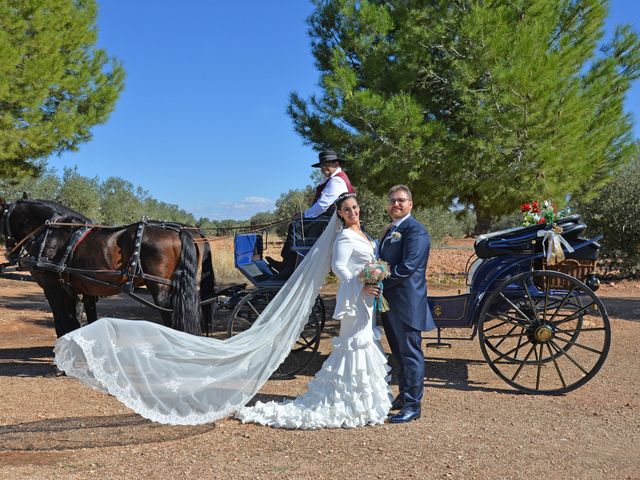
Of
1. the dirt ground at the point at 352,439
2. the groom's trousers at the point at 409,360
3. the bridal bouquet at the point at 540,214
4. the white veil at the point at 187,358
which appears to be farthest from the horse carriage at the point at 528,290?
the white veil at the point at 187,358

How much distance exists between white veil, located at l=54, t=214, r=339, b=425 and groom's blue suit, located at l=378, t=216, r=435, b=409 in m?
0.67

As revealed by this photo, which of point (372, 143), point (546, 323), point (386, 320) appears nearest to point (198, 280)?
point (386, 320)

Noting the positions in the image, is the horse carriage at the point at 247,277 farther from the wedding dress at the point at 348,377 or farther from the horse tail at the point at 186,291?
the wedding dress at the point at 348,377

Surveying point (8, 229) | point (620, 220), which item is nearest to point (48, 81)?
point (8, 229)

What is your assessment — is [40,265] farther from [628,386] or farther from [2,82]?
[628,386]

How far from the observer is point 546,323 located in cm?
611

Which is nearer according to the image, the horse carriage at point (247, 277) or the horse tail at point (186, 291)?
the horse carriage at point (247, 277)

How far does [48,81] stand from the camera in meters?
11.8

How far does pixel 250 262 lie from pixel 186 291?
88cm

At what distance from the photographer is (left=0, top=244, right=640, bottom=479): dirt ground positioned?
4.08m

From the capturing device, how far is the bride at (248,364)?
A: 470 centimetres

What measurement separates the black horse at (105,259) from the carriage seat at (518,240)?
324 centimetres

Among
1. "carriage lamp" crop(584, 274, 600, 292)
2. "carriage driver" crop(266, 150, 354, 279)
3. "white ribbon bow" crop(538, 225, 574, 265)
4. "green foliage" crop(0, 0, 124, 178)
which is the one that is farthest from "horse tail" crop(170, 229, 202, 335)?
"green foliage" crop(0, 0, 124, 178)

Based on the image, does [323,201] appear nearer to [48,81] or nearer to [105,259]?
[105,259]
